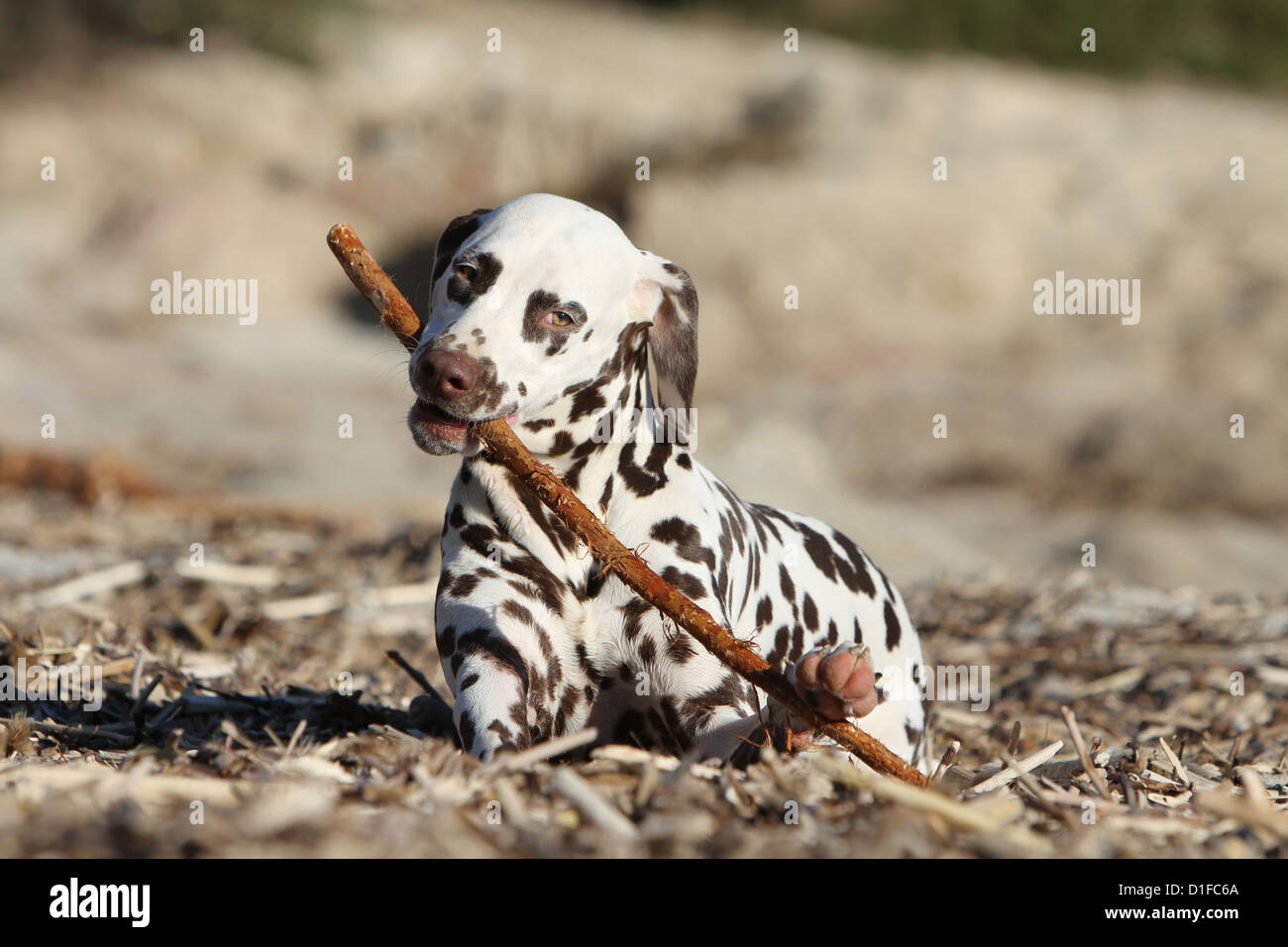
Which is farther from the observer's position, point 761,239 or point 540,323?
point 761,239

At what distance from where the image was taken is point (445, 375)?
3.21 metres

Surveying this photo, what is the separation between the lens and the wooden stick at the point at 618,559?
310cm

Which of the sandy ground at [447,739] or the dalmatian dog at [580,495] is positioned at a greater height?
the dalmatian dog at [580,495]

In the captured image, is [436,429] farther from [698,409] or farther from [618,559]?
[698,409]

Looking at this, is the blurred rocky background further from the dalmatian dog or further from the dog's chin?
the dog's chin

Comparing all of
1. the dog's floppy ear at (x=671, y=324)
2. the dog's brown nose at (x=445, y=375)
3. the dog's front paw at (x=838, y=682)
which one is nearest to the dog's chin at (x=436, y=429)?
the dog's brown nose at (x=445, y=375)

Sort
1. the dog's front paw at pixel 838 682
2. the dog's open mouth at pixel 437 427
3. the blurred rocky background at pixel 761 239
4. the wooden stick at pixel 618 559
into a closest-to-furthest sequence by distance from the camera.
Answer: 1. the dog's front paw at pixel 838 682
2. the wooden stick at pixel 618 559
3. the dog's open mouth at pixel 437 427
4. the blurred rocky background at pixel 761 239

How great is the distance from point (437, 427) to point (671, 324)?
83 centimetres

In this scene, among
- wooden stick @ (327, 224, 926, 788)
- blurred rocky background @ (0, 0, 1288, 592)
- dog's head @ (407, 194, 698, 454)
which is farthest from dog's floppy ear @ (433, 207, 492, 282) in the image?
blurred rocky background @ (0, 0, 1288, 592)

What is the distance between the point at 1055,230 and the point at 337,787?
16.0 meters

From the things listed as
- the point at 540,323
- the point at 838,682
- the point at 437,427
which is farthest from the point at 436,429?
the point at 838,682

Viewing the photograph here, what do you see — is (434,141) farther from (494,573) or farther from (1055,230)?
(494,573)

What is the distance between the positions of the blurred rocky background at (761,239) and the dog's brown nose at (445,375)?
19.5ft

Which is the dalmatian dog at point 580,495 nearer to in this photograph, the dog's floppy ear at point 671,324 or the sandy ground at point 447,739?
the dog's floppy ear at point 671,324
